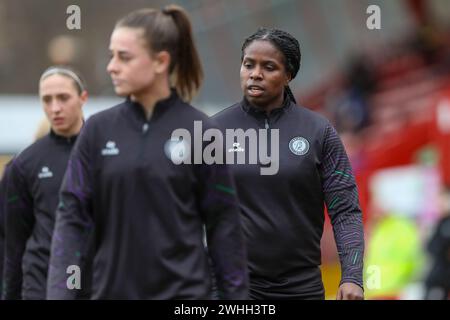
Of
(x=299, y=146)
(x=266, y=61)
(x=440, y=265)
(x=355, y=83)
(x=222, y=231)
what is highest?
(x=355, y=83)

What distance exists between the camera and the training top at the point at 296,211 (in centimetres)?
600

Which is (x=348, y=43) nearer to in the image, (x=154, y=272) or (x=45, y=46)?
(x=45, y=46)

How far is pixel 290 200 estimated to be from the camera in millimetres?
5996

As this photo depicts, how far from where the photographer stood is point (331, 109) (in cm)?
2073

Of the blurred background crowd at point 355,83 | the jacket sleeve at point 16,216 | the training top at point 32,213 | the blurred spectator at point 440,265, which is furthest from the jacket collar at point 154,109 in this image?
the blurred background crowd at point 355,83

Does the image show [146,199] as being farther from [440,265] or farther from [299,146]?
[440,265]

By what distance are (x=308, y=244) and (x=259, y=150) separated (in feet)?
1.73

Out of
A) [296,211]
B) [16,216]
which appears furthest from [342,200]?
[16,216]

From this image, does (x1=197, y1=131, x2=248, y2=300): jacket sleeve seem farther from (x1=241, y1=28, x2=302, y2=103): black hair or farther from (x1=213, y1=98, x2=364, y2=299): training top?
(x1=241, y1=28, x2=302, y2=103): black hair

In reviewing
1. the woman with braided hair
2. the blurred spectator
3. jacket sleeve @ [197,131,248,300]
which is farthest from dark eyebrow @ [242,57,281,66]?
the blurred spectator

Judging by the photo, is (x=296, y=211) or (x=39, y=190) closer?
(x=296, y=211)

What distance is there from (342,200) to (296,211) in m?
0.24

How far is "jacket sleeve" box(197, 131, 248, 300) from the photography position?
491cm

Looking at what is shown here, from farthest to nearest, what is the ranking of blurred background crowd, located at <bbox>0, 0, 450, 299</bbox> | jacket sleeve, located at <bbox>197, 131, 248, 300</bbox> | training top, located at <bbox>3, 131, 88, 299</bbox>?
blurred background crowd, located at <bbox>0, 0, 450, 299</bbox>, training top, located at <bbox>3, 131, 88, 299</bbox>, jacket sleeve, located at <bbox>197, 131, 248, 300</bbox>
